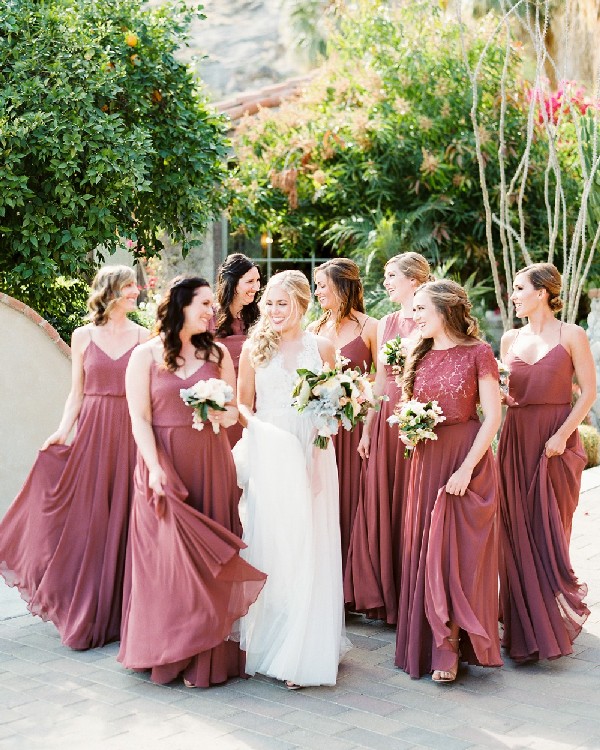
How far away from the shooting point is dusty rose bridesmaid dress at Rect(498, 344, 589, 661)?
213 inches

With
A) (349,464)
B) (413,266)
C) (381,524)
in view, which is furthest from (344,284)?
(381,524)

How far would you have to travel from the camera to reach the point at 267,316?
521 cm

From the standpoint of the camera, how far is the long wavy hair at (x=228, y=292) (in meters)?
6.37

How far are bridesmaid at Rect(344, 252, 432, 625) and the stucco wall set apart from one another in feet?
9.25

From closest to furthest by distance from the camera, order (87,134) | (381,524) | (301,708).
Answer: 1. (301,708)
2. (381,524)
3. (87,134)

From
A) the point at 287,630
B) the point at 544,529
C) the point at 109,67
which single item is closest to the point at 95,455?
the point at 287,630

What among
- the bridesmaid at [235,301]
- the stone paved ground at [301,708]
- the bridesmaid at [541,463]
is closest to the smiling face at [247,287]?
the bridesmaid at [235,301]

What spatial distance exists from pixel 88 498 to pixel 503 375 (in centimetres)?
236

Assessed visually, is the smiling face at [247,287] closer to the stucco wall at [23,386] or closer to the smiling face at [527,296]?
the smiling face at [527,296]

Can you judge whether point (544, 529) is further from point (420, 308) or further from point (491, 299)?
point (491, 299)

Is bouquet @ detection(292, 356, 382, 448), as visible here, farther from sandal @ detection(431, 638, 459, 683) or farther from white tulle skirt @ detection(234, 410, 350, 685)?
sandal @ detection(431, 638, 459, 683)

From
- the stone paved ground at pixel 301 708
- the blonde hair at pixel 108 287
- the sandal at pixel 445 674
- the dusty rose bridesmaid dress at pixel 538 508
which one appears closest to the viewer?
the stone paved ground at pixel 301 708

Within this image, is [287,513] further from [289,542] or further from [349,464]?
[349,464]

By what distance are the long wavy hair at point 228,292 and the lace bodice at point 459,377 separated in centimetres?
161
